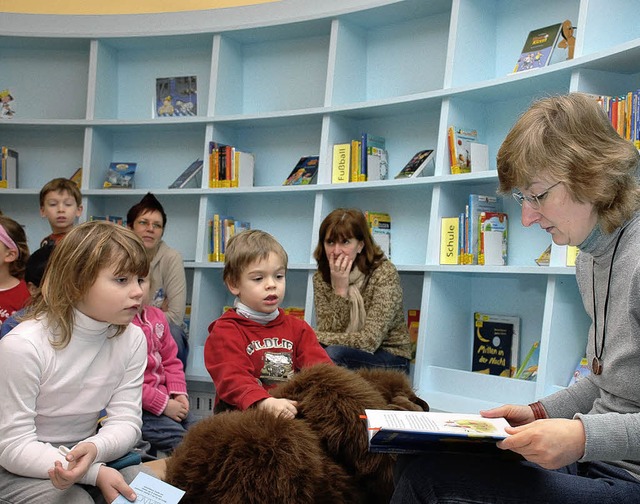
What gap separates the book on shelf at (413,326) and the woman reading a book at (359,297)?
0.66 ft

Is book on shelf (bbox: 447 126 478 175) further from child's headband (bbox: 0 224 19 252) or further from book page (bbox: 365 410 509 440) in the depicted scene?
book page (bbox: 365 410 509 440)

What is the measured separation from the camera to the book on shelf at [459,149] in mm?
3443

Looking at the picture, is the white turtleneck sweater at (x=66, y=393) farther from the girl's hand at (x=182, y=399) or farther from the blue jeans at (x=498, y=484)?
the girl's hand at (x=182, y=399)

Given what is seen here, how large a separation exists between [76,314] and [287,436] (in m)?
0.59

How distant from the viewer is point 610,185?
4.25ft

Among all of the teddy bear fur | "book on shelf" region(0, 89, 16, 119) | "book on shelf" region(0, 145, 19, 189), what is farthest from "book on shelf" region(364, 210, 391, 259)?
"book on shelf" region(0, 89, 16, 119)

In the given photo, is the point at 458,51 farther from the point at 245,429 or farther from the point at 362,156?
the point at 245,429

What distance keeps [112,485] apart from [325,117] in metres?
2.77

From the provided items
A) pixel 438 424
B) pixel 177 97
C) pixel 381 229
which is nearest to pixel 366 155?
pixel 381 229

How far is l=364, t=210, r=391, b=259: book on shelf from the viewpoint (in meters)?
3.90

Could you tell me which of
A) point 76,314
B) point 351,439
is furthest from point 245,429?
point 76,314

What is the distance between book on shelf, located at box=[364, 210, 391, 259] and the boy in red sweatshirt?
160 cm

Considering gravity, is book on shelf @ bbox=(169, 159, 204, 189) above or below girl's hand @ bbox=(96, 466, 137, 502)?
above

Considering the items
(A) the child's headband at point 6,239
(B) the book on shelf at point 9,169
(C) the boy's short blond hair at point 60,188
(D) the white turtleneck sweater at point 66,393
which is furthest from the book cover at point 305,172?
(D) the white turtleneck sweater at point 66,393
